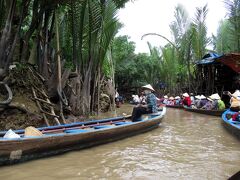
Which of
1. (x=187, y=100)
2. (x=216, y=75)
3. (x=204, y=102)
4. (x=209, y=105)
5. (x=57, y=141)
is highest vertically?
(x=216, y=75)

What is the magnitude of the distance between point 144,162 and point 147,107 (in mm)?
3655

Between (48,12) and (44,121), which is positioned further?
(48,12)

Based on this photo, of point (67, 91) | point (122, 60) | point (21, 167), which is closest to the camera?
point (21, 167)

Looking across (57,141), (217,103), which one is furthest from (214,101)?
(57,141)

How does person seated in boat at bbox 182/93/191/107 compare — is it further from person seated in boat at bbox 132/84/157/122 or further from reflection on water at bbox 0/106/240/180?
reflection on water at bbox 0/106/240/180

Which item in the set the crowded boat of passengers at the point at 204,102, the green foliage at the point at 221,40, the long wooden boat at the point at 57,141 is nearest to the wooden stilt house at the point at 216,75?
the crowded boat of passengers at the point at 204,102

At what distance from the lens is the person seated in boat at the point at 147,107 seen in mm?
8758

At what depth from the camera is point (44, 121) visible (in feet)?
25.6

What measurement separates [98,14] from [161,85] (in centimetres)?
1875

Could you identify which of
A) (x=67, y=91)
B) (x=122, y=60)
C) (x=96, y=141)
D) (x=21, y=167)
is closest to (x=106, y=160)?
(x=96, y=141)

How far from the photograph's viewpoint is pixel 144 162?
17.7 ft

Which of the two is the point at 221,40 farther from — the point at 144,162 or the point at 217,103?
the point at 144,162

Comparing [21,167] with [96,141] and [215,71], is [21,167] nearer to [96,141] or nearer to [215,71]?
[96,141]

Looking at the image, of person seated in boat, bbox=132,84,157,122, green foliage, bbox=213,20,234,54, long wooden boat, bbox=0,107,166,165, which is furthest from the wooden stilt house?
long wooden boat, bbox=0,107,166,165
